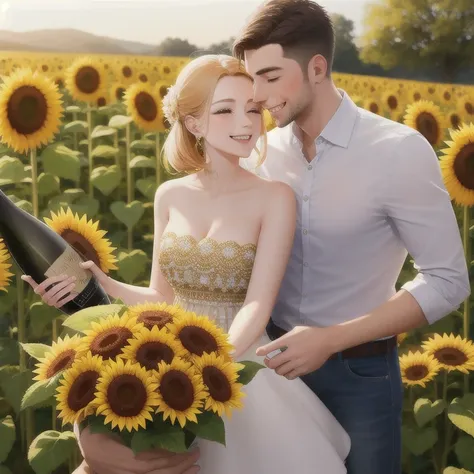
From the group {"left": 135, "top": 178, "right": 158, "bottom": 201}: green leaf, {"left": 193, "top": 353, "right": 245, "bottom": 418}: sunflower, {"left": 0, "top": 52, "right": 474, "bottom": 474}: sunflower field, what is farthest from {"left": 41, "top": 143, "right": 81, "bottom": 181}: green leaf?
{"left": 193, "top": 353, "right": 245, "bottom": 418}: sunflower

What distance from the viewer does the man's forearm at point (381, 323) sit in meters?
1.64

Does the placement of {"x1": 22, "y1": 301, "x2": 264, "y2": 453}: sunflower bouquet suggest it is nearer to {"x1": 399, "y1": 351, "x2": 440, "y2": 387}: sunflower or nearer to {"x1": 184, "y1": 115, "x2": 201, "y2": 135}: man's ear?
{"x1": 184, "y1": 115, "x2": 201, "y2": 135}: man's ear

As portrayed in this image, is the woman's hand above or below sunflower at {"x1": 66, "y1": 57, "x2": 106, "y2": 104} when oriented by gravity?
below

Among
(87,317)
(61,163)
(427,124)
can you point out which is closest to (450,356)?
(427,124)

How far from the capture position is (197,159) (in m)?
1.82

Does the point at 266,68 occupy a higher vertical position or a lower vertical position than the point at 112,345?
higher

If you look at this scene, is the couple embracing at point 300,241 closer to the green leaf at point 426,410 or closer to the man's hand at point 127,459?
the man's hand at point 127,459

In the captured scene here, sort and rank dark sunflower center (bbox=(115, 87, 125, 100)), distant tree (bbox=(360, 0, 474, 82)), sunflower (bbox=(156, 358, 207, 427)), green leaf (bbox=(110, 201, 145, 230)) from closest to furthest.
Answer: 1. sunflower (bbox=(156, 358, 207, 427))
2. green leaf (bbox=(110, 201, 145, 230))
3. distant tree (bbox=(360, 0, 474, 82))
4. dark sunflower center (bbox=(115, 87, 125, 100))

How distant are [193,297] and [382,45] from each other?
175 centimetres

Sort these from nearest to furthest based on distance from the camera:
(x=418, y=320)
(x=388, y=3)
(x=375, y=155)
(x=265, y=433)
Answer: (x=265, y=433) → (x=418, y=320) → (x=375, y=155) → (x=388, y=3)

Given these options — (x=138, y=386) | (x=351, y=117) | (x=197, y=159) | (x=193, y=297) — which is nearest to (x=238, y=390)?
(x=138, y=386)

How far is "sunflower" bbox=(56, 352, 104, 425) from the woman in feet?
0.83

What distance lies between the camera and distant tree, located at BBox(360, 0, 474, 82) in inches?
117

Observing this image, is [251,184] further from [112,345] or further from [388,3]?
[388,3]
